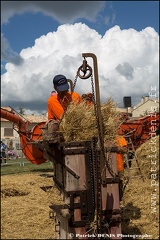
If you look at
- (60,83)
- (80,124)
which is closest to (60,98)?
(60,83)

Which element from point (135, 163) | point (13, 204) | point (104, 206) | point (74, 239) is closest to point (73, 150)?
point (104, 206)

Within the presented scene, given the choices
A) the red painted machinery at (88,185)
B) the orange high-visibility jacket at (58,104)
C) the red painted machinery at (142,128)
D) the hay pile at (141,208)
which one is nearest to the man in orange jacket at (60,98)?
the orange high-visibility jacket at (58,104)

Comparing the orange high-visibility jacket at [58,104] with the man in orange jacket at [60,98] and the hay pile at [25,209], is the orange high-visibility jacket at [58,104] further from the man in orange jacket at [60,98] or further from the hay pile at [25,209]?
the hay pile at [25,209]

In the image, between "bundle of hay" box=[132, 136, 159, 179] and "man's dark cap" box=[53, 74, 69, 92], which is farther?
"bundle of hay" box=[132, 136, 159, 179]

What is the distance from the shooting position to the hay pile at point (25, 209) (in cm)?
677

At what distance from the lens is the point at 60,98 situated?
488 cm

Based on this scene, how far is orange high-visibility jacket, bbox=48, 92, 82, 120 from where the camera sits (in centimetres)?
477

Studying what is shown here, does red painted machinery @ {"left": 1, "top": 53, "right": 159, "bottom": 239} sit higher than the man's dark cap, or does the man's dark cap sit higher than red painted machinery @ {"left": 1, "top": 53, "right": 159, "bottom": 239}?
the man's dark cap

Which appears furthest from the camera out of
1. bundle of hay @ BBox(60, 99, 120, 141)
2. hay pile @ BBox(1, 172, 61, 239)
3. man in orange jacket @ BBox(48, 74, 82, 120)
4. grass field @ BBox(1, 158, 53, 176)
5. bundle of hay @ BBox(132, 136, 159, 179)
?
grass field @ BBox(1, 158, 53, 176)

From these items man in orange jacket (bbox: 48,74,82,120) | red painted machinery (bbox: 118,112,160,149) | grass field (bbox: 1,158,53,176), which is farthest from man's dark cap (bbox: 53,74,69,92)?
red painted machinery (bbox: 118,112,160,149)

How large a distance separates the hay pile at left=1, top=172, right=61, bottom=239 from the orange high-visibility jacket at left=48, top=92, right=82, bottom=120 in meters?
1.03

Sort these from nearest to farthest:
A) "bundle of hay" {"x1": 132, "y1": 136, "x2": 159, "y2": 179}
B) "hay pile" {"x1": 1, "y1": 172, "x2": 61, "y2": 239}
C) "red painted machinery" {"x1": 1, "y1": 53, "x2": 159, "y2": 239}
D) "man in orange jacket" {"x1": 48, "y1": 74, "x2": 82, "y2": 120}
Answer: "red painted machinery" {"x1": 1, "y1": 53, "x2": 159, "y2": 239}, "man in orange jacket" {"x1": 48, "y1": 74, "x2": 82, "y2": 120}, "hay pile" {"x1": 1, "y1": 172, "x2": 61, "y2": 239}, "bundle of hay" {"x1": 132, "y1": 136, "x2": 159, "y2": 179}

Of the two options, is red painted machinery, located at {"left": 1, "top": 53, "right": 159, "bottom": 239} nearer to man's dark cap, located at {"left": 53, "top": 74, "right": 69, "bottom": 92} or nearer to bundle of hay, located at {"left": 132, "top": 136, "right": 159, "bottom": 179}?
man's dark cap, located at {"left": 53, "top": 74, "right": 69, "bottom": 92}

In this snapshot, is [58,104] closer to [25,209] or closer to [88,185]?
[88,185]
